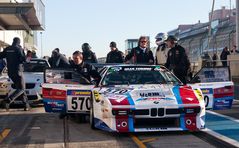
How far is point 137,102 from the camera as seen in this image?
24.8 feet

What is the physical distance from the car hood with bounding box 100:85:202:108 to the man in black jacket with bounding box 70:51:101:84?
1415 millimetres

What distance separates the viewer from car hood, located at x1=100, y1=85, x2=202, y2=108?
7.56 meters

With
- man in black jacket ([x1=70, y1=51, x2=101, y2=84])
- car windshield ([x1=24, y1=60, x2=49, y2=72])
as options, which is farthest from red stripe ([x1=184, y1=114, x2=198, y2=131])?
car windshield ([x1=24, y1=60, x2=49, y2=72])

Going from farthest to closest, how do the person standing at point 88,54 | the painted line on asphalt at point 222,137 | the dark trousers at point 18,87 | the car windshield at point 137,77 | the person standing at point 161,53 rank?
the person standing at point 88,54 → the person standing at point 161,53 → the dark trousers at point 18,87 → the car windshield at point 137,77 → the painted line on asphalt at point 222,137

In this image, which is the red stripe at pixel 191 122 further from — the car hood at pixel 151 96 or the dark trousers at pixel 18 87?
the dark trousers at pixel 18 87

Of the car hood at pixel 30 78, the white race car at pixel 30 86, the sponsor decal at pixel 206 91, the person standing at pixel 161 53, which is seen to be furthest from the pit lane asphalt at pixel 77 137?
the person standing at pixel 161 53

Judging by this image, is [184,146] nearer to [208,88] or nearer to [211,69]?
[208,88]

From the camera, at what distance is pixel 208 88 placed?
9172 mm

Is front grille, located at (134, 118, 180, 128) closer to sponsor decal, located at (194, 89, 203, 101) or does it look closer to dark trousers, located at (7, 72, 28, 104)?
sponsor decal, located at (194, 89, 203, 101)

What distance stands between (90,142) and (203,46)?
2714 centimetres

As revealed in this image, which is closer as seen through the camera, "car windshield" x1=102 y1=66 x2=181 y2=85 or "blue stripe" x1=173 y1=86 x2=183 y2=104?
"blue stripe" x1=173 y1=86 x2=183 y2=104

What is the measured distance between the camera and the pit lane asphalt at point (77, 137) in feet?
23.7

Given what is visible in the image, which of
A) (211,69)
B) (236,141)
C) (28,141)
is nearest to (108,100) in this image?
(28,141)

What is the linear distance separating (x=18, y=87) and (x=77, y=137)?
14.8 feet
